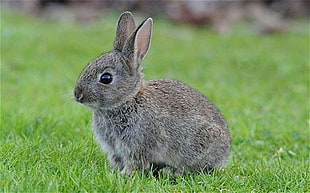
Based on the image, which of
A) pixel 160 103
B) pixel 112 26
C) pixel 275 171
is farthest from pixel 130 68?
pixel 112 26

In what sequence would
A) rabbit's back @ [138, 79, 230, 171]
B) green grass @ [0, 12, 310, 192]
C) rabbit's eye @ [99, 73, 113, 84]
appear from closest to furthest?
green grass @ [0, 12, 310, 192]
rabbit's eye @ [99, 73, 113, 84]
rabbit's back @ [138, 79, 230, 171]

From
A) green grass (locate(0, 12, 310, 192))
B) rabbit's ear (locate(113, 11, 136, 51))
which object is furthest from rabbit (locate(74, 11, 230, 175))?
green grass (locate(0, 12, 310, 192))

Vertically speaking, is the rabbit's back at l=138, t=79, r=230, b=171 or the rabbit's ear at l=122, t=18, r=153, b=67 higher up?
the rabbit's ear at l=122, t=18, r=153, b=67

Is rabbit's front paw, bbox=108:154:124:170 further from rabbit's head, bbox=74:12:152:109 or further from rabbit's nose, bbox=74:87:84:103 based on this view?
rabbit's nose, bbox=74:87:84:103

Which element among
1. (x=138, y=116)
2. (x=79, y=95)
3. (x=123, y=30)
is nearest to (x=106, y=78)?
(x=79, y=95)

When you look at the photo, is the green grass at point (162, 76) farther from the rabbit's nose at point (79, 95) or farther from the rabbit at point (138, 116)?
the rabbit's nose at point (79, 95)

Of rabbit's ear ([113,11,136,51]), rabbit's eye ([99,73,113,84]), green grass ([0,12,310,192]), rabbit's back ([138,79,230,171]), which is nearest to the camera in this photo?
green grass ([0,12,310,192])

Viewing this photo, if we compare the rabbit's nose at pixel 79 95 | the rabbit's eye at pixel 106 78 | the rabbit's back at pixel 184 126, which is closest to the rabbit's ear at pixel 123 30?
the rabbit's eye at pixel 106 78
